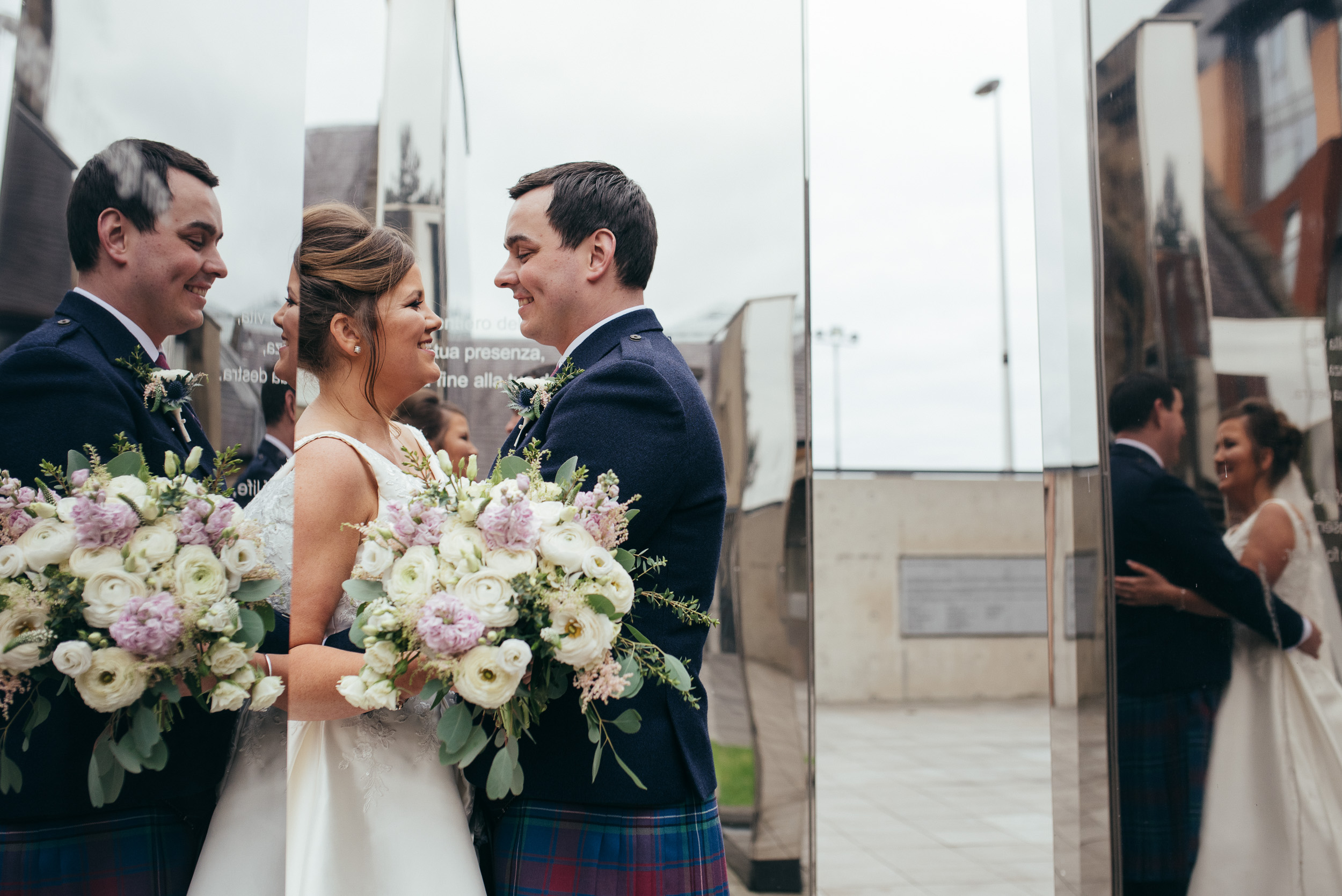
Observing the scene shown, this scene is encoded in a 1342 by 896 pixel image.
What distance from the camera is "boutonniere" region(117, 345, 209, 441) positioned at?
1.83m

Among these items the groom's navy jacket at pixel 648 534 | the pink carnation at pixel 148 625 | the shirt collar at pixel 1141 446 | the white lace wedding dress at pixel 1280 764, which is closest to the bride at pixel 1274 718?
the white lace wedding dress at pixel 1280 764

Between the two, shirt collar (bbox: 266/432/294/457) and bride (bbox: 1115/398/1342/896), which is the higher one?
shirt collar (bbox: 266/432/294/457)

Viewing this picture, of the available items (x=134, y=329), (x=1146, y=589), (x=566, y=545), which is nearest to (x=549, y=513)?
(x=566, y=545)

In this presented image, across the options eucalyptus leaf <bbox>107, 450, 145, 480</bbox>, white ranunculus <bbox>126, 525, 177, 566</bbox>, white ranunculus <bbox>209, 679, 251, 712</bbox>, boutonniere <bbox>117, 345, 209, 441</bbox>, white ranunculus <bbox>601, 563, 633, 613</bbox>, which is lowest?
white ranunculus <bbox>209, 679, 251, 712</bbox>

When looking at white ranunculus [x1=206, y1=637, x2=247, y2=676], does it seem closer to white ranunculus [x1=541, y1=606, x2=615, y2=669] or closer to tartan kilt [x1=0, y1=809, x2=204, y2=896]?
tartan kilt [x1=0, y1=809, x2=204, y2=896]

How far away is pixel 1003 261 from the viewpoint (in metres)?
14.9

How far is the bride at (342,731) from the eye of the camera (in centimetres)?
175

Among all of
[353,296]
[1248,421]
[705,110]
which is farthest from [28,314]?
[1248,421]

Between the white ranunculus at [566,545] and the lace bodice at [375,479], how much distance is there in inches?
12.8

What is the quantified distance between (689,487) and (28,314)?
4.30ft

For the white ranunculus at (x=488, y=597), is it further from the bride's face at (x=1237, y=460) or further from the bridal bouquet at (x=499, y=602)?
the bride's face at (x=1237, y=460)

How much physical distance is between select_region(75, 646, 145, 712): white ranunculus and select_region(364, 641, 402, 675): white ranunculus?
42cm

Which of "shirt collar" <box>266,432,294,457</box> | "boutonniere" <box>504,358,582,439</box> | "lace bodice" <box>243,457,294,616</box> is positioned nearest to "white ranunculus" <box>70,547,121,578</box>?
"lace bodice" <box>243,457,294,616</box>

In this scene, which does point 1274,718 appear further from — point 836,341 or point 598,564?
point 836,341
